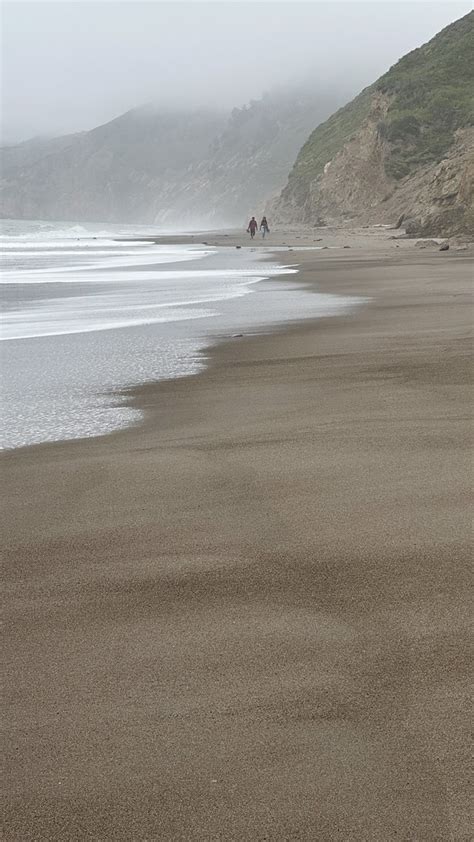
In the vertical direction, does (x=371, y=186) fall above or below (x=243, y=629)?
above

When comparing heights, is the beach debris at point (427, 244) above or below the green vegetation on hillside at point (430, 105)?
below

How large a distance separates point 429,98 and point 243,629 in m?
53.3

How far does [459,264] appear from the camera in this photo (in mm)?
17125

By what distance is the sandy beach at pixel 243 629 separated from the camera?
1801 mm

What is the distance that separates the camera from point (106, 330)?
926cm

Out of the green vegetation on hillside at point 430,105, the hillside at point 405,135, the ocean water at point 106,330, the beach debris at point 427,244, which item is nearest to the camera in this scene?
the ocean water at point 106,330

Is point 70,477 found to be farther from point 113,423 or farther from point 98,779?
point 98,779

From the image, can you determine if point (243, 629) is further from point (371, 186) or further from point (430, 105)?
point (371, 186)

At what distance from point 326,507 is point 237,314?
24.3 feet

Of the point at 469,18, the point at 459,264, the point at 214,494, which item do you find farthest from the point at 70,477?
the point at 469,18

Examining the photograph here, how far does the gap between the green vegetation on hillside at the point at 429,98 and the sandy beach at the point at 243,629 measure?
4668cm

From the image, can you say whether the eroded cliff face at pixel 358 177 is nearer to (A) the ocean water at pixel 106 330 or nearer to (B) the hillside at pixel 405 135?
(B) the hillside at pixel 405 135

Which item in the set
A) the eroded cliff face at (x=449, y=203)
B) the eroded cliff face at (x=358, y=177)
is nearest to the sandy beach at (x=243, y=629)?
the eroded cliff face at (x=449, y=203)

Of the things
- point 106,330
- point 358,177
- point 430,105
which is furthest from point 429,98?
point 106,330
